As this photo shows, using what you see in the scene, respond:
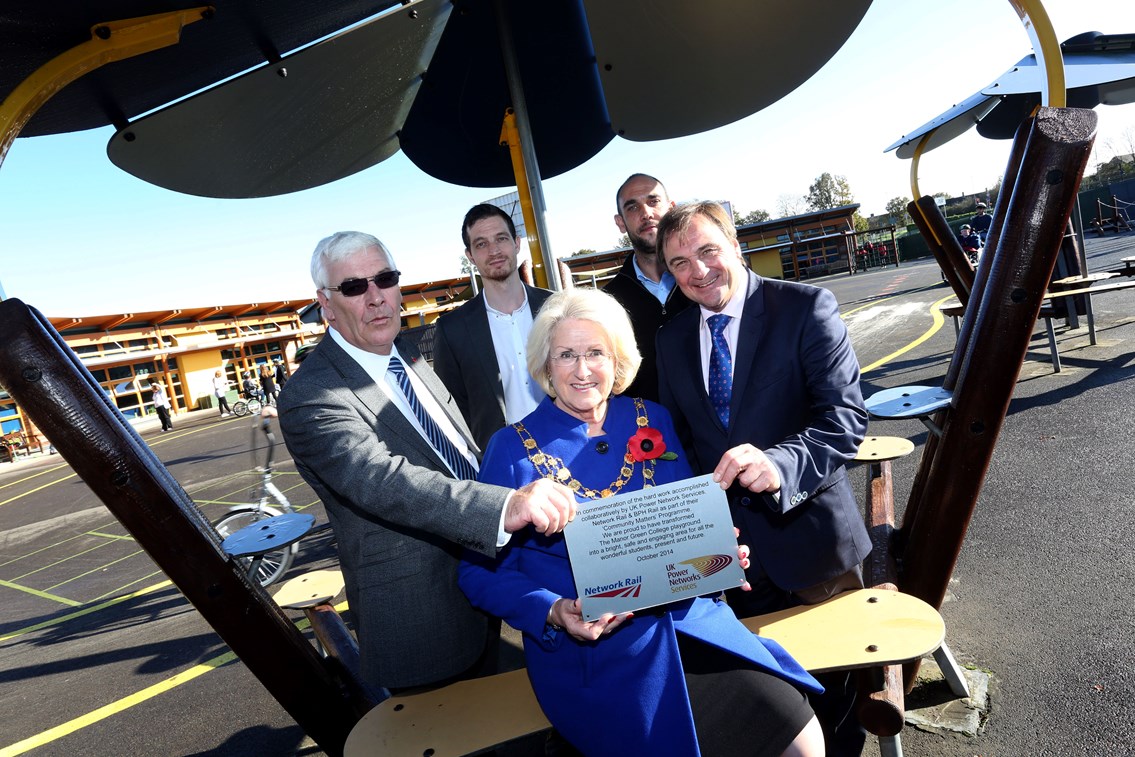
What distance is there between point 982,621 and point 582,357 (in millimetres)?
2884

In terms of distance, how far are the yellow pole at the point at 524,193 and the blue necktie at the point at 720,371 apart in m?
1.85

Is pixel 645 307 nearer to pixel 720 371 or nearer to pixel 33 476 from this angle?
pixel 720 371

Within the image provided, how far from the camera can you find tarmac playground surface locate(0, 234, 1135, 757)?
8.93 feet

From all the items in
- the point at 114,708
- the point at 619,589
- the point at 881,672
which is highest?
the point at 619,589

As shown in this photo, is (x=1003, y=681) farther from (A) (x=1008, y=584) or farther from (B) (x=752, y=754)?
(B) (x=752, y=754)

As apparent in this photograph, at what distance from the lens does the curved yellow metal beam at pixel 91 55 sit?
1885 mm

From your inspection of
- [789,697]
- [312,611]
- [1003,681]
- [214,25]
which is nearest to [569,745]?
[789,697]

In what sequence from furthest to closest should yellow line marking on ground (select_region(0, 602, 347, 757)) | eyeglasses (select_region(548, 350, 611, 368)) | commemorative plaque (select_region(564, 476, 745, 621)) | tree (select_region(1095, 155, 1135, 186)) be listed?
tree (select_region(1095, 155, 1135, 186)) < yellow line marking on ground (select_region(0, 602, 347, 757)) < eyeglasses (select_region(548, 350, 611, 368)) < commemorative plaque (select_region(564, 476, 745, 621))

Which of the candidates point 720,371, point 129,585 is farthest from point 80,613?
point 720,371

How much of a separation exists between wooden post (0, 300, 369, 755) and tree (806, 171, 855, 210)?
96869 millimetres

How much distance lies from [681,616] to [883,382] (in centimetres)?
819

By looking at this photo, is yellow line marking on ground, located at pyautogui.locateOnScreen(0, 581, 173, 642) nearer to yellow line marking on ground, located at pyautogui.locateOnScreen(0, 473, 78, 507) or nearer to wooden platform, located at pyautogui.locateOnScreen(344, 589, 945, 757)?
wooden platform, located at pyautogui.locateOnScreen(344, 589, 945, 757)

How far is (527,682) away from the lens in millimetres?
2338

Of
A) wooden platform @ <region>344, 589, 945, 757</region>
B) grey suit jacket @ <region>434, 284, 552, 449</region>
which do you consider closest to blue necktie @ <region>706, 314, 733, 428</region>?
wooden platform @ <region>344, 589, 945, 757</region>
